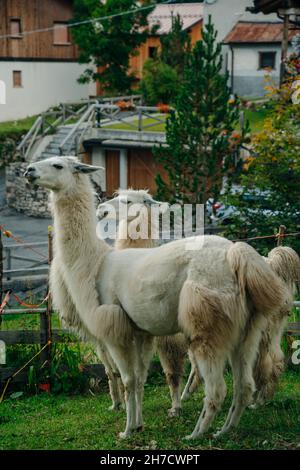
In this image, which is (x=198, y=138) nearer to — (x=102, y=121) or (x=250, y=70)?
(x=102, y=121)

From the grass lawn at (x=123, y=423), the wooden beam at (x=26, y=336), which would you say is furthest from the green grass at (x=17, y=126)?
the grass lawn at (x=123, y=423)

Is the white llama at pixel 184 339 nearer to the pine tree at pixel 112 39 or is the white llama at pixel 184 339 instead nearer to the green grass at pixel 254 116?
the green grass at pixel 254 116

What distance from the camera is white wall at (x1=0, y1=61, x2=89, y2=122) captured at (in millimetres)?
37031

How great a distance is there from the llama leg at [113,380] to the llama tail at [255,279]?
2163mm

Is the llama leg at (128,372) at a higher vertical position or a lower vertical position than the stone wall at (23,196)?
higher

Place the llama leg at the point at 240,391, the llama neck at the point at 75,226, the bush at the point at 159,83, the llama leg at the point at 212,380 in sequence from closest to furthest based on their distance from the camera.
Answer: the llama leg at the point at 212,380 < the llama leg at the point at 240,391 < the llama neck at the point at 75,226 < the bush at the point at 159,83

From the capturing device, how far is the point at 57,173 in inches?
283

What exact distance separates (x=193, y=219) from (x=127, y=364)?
9761 mm

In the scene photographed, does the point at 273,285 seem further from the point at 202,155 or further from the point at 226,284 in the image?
the point at 202,155

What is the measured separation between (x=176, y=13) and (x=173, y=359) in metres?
35.6

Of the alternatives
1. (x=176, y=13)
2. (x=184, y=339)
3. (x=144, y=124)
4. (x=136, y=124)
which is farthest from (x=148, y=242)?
(x=176, y=13)

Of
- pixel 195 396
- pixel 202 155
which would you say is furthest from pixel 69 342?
pixel 202 155

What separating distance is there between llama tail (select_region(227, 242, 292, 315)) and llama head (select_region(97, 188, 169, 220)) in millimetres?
2380

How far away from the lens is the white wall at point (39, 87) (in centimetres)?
3703
